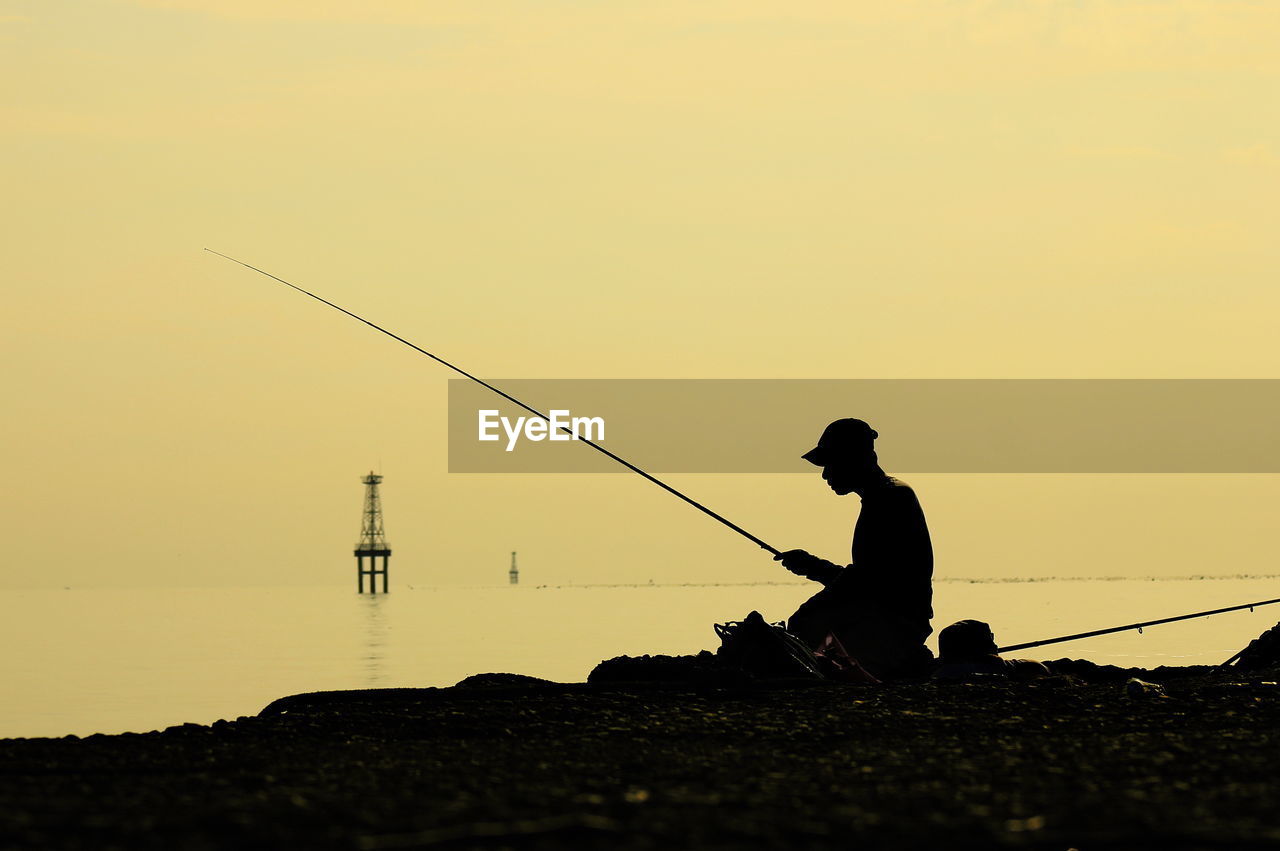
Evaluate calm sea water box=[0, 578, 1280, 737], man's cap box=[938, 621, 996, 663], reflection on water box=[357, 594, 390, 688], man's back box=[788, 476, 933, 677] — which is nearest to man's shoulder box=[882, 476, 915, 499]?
man's back box=[788, 476, 933, 677]

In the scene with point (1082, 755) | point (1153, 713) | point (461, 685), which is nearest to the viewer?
point (1082, 755)

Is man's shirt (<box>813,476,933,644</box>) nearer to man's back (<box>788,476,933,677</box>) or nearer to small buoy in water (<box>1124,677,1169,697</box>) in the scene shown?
man's back (<box>788,476,933,677</box>)

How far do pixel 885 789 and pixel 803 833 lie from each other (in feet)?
2.89

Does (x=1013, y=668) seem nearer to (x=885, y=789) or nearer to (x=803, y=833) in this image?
(x=885, y=789)

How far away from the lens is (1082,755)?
6.10 metres

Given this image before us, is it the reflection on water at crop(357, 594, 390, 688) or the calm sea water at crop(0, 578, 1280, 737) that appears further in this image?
the reflection on water at crop(357, 594, 390, 688)

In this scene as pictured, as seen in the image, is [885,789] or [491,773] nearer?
[885,789]

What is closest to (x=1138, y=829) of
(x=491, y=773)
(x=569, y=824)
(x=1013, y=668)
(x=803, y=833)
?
(x=803, y=833)

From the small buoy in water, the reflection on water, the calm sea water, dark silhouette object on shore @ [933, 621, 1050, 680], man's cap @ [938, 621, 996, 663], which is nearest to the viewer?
the small buoy in water

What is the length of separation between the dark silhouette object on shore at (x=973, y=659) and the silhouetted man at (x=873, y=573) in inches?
14.3

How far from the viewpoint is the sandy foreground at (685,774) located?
4.45 metres

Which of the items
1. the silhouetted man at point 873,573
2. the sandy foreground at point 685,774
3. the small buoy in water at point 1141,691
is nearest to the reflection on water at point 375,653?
the silhouetted man at point 873,573

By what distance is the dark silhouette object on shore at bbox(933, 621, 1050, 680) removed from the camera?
9.78 m

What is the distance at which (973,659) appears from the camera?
10039mm
